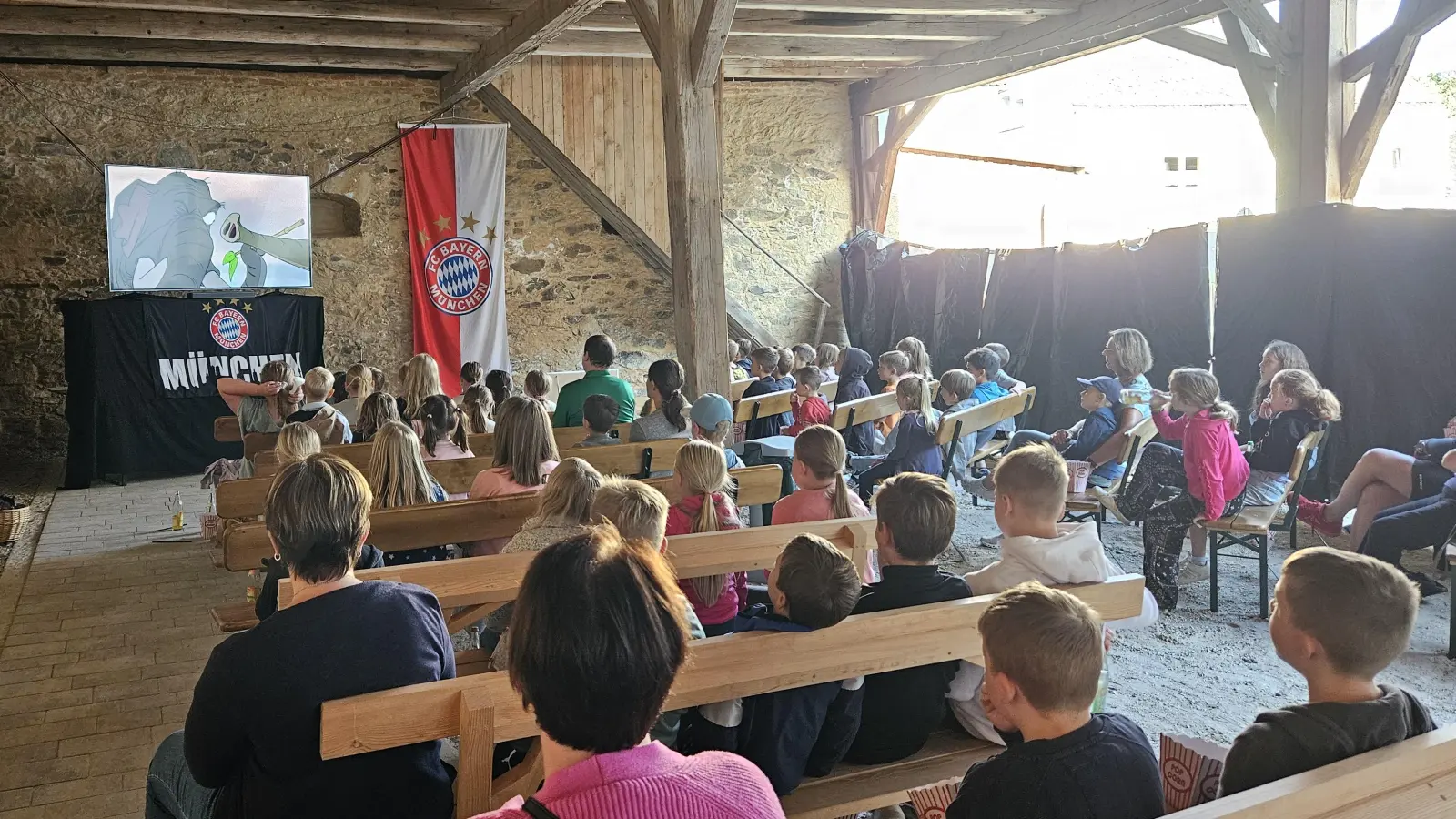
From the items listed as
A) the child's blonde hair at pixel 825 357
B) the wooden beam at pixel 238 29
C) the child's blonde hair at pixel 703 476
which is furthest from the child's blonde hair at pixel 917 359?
the child's blonde hair at pixel 703 476

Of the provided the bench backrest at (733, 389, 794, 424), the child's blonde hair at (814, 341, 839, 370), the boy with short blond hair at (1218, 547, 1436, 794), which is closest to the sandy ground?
the boy with short blond hair at (1218, 547, 1436, 794)

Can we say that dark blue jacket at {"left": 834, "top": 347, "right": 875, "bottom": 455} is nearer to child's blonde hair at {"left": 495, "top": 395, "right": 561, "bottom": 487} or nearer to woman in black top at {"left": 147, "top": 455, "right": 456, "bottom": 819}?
child's blonde hair at {"left": 495, "top": 395, "right": 561, "bottom": 487}

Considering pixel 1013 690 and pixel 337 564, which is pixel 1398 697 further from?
pixel 337 564

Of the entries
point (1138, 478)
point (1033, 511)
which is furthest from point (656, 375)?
point (1033, 511)

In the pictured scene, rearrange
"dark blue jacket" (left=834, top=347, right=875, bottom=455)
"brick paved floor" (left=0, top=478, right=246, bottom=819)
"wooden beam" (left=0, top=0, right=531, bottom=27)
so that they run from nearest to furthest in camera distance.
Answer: "brick paved floor" (left=0, top=478, right=246, bottom=819) → "dark blue jacket" (left=834, top=347, right=875, bottom=455) → "wooden beam" (left=0, top=0, right=531, bottom=27)

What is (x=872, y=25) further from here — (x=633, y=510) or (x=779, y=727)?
(x=779, y=727)

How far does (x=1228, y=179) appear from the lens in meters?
14.8

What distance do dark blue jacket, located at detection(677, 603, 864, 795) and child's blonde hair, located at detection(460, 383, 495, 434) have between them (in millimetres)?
3679

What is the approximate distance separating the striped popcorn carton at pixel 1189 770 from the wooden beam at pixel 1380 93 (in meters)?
4.98

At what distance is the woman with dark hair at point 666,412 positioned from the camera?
509 centimetres

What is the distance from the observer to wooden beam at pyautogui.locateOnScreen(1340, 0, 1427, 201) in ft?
18.6

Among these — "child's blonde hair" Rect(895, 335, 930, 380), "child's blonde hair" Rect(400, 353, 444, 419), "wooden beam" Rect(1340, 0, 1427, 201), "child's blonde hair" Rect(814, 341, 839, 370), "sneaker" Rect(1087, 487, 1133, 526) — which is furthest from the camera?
"child's blonde hair" Rect(814, 341, 839, 370)

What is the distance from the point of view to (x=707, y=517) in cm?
335

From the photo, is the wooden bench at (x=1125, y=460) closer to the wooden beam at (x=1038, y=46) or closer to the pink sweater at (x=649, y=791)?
the wooden beam at (x=1038, y=46)
